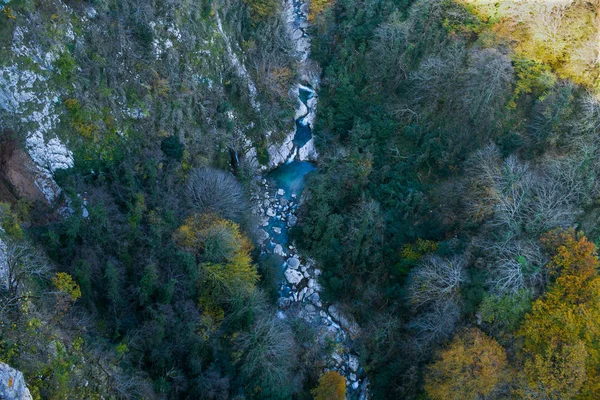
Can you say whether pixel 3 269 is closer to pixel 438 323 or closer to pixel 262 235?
pixel 262 235

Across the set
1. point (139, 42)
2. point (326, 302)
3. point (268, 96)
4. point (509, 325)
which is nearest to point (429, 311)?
point (509, 325)

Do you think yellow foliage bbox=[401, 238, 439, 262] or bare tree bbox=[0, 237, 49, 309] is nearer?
bare tree bbox=[0, 237, 49, 309]

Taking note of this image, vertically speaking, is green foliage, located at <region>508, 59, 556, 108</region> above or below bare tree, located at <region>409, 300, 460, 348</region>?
above

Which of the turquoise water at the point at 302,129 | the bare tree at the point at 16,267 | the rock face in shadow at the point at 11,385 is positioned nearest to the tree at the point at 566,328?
the turquoise water at the point at 302,129

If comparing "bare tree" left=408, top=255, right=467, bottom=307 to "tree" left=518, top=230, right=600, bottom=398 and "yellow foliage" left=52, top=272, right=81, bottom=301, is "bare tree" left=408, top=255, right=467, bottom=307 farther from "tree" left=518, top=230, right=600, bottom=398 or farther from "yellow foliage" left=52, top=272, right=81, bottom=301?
"yellow foliage" left=52, top=272, right=81, bottom=301

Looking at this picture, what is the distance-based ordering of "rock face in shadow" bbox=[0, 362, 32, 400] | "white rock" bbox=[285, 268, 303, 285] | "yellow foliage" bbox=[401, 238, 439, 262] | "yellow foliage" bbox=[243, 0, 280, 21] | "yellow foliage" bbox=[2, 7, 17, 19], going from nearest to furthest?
"rock face in shadow" bbox=[0, 362, 32, 400], "yellow foliage" bbox=[2, 7, 17, 19], "yellow foliage" bbox=[401, 238, 439, 262], "white rock" bbox=[285, 268, 303, 285], "yellow foliage" bbox=[243, 0, 280, 21]

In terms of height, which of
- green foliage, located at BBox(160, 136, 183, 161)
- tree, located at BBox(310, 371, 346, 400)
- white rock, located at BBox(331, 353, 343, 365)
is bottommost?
white rock, located at BBox(331, 353, 343, 365)

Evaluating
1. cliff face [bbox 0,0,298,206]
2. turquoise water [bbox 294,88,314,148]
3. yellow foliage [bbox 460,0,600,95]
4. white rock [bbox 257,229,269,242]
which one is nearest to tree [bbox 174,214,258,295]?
white rock [bbox 257,229,269,242]

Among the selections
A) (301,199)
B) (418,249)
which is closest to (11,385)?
(418,249)
